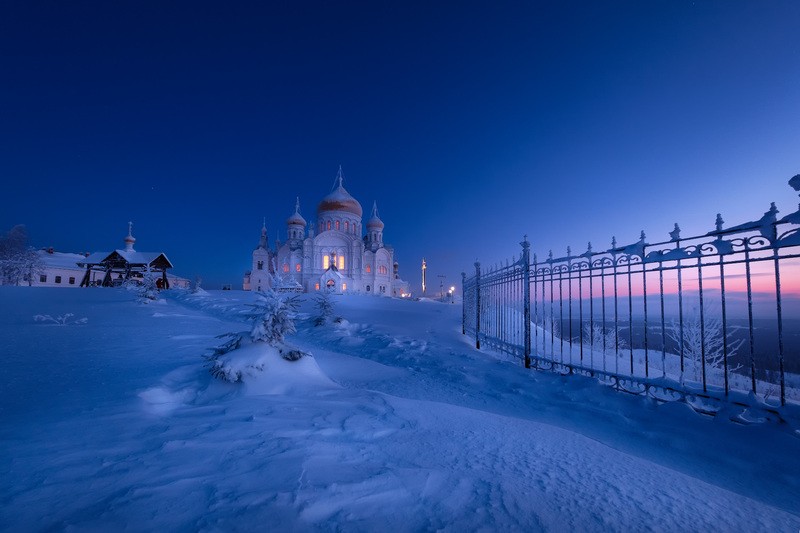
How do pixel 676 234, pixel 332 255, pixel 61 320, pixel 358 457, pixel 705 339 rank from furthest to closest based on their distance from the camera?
pixel 332 255, pixel 705 339, pixel 61 320, pixel 676 234, pixel 358 457

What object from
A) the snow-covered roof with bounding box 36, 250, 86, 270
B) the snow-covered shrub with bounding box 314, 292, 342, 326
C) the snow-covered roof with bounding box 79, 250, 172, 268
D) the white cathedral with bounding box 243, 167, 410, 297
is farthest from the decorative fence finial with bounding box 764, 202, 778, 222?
the snow-covered roof with bounding box 36, 250, 86, 270

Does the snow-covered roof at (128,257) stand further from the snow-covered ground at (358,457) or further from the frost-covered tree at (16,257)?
the snow-covered ground at (358,457)

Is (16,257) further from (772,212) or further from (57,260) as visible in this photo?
(772,212)

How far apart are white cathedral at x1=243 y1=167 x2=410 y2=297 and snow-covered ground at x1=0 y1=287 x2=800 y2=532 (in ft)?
127

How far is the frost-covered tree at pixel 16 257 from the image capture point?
33594 mm

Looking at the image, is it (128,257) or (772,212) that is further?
(128,257)

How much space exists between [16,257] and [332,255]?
33.2m

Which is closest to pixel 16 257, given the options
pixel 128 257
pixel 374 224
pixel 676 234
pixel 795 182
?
pixel 128 257

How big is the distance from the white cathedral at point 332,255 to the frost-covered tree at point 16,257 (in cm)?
2298

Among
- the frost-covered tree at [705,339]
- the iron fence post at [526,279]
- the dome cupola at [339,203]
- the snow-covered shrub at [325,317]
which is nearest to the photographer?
the iron fence post at [526,279]

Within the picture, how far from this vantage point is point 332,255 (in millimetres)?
46469

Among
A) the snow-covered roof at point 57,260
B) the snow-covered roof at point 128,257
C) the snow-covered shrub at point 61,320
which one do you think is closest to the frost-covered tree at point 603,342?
the snow-covered shrub at point 61,320

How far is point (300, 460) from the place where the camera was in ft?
8.25

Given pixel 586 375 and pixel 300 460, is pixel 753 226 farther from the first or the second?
pixel 300 460
